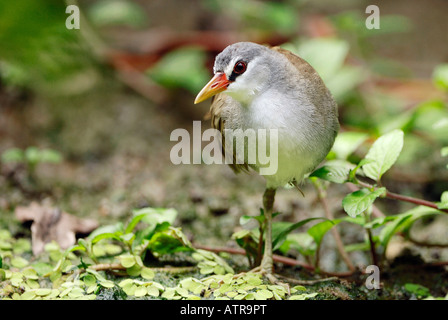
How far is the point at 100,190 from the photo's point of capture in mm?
3812

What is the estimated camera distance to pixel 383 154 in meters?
2.31

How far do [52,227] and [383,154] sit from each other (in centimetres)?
184

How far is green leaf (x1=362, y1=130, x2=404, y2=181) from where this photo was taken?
227 cm

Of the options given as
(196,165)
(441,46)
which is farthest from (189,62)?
(441,46)

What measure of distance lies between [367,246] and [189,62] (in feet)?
8.37

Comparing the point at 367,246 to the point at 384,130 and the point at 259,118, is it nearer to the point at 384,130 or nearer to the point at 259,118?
the point at 384,130

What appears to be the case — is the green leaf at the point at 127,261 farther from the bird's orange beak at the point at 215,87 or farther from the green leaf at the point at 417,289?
the green leaf at the point at 417,289

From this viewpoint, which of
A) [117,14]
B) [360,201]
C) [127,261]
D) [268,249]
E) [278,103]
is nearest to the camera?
[360,201]

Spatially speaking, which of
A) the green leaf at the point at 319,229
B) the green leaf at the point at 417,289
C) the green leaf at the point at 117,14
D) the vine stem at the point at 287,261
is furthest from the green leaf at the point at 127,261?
the green leaf at the point at 117,14

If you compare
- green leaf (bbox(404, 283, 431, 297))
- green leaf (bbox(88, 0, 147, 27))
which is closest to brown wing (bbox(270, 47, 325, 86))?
green leaf (bbox(404, 283, 431, 297))

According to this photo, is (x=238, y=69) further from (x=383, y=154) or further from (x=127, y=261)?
(x=127, y=261)

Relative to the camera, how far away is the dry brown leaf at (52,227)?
280cm

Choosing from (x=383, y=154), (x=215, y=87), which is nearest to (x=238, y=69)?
(x=215, y=87)
